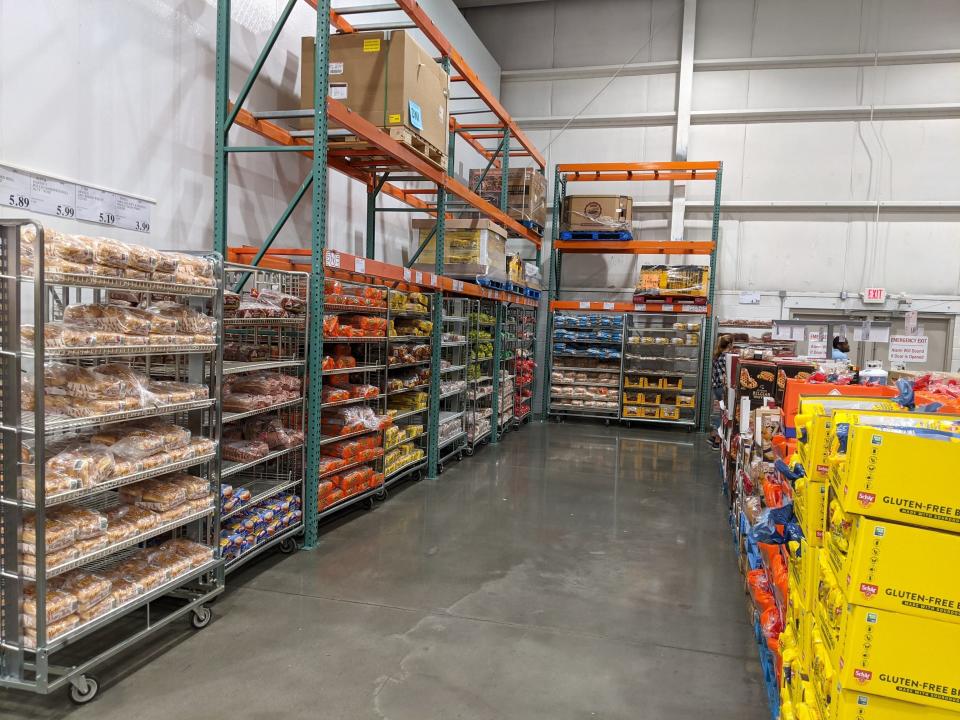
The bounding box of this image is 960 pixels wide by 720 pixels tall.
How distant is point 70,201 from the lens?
3770mm

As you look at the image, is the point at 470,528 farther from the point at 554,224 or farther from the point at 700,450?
the point at 554,224

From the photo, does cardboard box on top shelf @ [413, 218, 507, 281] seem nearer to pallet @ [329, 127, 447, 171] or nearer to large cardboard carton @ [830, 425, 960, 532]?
pallet @ [329, 127, 447, 171]

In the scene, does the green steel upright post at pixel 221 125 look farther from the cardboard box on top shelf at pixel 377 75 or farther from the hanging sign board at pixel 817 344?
the hanging sign board at pixel 817 344

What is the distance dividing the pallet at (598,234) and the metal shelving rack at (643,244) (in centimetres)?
7

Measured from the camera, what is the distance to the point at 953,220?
410 inches

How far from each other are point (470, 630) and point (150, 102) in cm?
389

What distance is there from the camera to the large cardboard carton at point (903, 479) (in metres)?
1.58

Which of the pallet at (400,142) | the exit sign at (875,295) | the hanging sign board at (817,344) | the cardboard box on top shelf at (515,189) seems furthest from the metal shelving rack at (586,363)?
the pallet at (400,142)

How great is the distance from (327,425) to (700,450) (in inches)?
237

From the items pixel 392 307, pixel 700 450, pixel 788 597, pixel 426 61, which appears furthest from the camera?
pixel 700 450

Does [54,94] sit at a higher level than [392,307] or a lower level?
higher

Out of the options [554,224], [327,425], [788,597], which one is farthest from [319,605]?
[554,224]

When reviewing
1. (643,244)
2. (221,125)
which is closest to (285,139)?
(221,125)

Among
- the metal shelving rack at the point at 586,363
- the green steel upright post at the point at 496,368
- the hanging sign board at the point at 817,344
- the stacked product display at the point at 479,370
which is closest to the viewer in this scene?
the stacked product display at the point at 479,370
